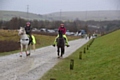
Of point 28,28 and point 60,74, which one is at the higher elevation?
point 28,28

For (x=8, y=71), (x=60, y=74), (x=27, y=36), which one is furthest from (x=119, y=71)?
(x=27, y=36)

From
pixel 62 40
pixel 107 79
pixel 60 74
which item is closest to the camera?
pixel 107 79

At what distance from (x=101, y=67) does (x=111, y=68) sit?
110 centimetres

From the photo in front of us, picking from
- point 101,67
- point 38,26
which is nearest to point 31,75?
point 101,67

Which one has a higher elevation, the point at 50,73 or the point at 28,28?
the point at 28,28

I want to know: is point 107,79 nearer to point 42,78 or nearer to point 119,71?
point 119,71

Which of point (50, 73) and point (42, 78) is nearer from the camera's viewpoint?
point (42, 78)

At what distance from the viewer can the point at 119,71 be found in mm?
12773

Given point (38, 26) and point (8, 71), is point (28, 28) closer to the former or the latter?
point (8, 71)

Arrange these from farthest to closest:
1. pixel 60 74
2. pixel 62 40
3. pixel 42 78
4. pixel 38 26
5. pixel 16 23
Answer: pixel 38 26 < pixel 16 23 < pixel 62 40 < pixel 60 74 < pixel 42 78

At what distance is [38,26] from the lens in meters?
164

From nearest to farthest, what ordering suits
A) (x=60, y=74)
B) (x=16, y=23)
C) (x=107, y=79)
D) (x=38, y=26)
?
(x=107, y=79), (x=60, y=74), (x=16, y=23), (x=38, y=26)

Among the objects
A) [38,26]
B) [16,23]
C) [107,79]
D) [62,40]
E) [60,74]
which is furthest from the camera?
[38,26]

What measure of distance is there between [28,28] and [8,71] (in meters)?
9.47
